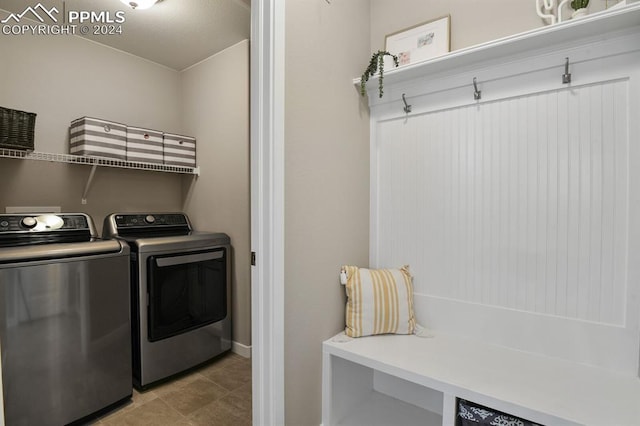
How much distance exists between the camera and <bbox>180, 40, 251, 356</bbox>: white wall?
2.59 metres

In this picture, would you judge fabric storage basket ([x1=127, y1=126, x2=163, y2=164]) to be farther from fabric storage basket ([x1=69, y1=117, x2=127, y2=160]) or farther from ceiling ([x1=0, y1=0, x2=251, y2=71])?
ceiling ([x1=0, y1=0, x2=251, y2=71])

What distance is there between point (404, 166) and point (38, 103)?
8.78 feet

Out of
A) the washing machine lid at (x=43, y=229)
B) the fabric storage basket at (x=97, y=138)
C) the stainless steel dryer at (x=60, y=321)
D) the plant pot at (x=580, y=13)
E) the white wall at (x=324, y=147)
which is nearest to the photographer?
the plant pot at (x=580, y=13)

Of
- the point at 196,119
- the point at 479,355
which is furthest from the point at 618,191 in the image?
the point at 196,119

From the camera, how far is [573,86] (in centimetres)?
134

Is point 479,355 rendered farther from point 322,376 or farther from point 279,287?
point 279,287

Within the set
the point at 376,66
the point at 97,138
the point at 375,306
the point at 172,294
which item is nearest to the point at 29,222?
the point at 97,138

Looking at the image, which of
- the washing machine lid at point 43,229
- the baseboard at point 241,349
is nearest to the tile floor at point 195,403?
the baseboard at point 241,349

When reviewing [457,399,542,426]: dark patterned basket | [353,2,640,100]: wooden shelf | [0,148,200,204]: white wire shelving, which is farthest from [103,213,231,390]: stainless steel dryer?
[457,399,542,426]: dark patterned basket

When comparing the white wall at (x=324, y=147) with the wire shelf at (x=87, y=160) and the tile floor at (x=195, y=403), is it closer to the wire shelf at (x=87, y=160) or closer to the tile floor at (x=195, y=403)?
the tile floor at (x=195, y=403)

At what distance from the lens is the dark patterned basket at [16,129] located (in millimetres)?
1815

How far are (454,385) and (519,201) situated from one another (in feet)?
2.86

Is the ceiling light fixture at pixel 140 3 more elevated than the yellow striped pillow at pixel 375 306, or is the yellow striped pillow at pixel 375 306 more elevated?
the ceiling light fixture at pixel 140 3

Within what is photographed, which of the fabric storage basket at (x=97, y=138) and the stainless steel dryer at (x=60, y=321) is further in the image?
the fabric storage basket at (x=97, y=138)
